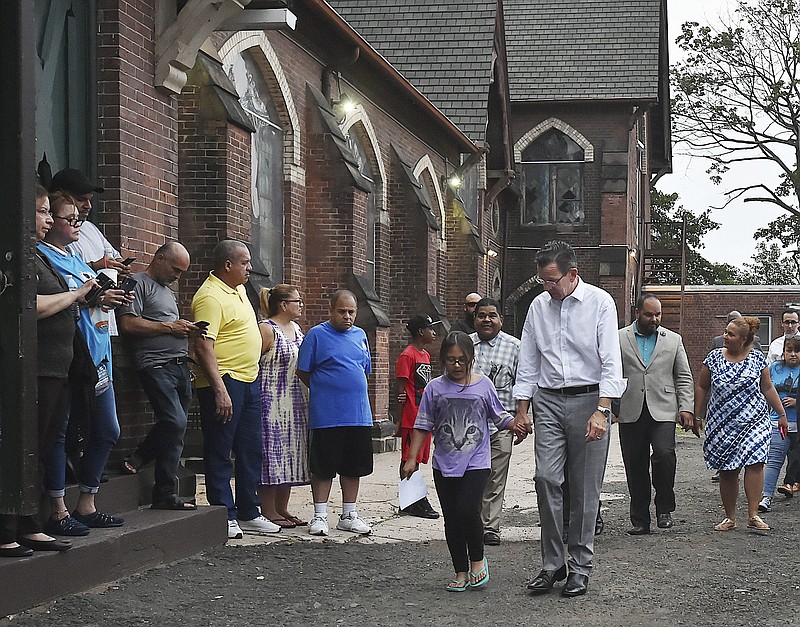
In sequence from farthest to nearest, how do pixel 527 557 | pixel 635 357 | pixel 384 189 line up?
pixel 384 189 → pixel 635 357 → pixel 527 557

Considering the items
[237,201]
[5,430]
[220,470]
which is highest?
[237,201]

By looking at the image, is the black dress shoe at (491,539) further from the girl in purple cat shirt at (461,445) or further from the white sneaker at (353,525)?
the girl in purple cat shirt at (461,445)

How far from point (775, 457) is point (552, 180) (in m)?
22.6

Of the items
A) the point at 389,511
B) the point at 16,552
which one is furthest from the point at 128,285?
the point at 389,511

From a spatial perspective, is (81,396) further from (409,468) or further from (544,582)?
(544,582)

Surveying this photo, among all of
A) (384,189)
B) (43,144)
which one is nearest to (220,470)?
(43,144)

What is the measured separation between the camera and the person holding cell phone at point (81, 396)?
648 cm

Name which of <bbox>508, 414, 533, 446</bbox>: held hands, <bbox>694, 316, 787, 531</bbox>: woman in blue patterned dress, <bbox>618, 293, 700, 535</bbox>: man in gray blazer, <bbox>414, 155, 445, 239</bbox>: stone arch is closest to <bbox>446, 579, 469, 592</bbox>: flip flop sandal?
<bbox>508, 414, 533, 446</bbox>: held hands

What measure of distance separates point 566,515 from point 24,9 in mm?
4998

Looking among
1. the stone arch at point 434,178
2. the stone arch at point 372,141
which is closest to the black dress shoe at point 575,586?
the stone arch at point 372,141

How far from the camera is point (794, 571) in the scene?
25.1ft

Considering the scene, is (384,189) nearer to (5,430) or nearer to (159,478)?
(159,478)

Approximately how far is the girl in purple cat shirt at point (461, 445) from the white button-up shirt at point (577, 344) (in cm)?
29

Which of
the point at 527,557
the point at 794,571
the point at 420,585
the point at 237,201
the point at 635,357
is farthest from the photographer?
the point at 237,201
